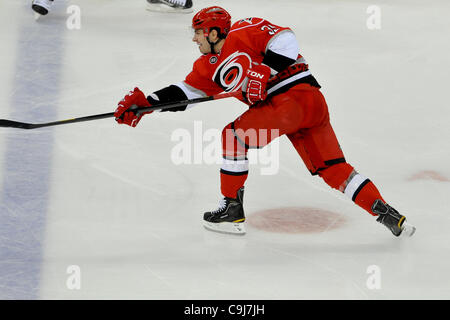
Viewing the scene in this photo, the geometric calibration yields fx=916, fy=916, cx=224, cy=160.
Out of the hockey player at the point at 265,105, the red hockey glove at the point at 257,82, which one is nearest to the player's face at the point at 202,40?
the hockey player at the point at 265,105

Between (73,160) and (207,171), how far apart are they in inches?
25.1

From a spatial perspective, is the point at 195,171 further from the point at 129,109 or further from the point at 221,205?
the point at 129,109

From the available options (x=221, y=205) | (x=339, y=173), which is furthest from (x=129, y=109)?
(x=339, y=173)

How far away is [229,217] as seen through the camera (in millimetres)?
3867

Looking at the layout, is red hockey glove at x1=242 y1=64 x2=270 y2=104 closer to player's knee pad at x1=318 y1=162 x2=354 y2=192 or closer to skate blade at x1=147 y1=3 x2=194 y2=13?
player's knee pad at x1=318 y1=162 x2=354 y2=192

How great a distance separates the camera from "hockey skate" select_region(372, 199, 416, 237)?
3.74 meters

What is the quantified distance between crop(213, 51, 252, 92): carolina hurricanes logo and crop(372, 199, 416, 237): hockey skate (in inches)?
29.5

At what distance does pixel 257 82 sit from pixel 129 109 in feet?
1.87

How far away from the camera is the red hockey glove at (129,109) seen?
12.4ft

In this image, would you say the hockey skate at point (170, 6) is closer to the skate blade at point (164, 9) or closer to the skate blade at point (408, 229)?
the skate blade at point (164, 9)

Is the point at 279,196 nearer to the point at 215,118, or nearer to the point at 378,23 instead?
the point at 215,118
